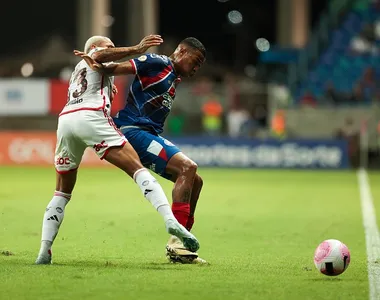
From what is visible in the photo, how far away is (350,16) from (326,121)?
5725mm

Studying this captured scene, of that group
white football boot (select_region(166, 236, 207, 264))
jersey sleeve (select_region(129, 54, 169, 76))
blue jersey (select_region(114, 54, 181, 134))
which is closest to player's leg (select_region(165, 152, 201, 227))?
white football boot (select_region(166, 236, 207, 264))

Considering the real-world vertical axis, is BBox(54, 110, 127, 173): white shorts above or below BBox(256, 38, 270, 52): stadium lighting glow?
below

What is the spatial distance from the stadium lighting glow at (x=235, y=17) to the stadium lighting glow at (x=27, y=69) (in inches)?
1040

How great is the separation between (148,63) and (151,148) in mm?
808

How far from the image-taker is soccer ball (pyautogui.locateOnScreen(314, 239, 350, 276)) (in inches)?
294

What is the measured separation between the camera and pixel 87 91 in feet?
27.1

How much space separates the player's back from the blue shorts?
442 mm

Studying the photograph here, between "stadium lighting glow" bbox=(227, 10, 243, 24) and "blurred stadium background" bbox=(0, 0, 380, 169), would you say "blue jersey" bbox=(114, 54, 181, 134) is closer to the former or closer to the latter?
A: "blurred stadium background" bbox=(0, 0, 380, 169)

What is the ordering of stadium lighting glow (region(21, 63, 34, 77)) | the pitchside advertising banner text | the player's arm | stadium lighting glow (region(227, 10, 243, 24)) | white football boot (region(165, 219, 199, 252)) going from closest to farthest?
white football boot (region(165, 219, 199, 252)) < the player's arm < the pitchside advertising banner text < stadium lighting glow (region(21, 63, 34, 77)) < stadium lighting glow (region(227, 10, 243, 24))

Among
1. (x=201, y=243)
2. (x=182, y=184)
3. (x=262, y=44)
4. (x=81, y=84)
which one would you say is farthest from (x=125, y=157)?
(x=262, y=44)

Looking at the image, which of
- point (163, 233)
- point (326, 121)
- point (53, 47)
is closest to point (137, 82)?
point (163, 233)

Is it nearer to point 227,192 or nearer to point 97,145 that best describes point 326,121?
point 227,192

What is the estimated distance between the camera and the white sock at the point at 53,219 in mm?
8219

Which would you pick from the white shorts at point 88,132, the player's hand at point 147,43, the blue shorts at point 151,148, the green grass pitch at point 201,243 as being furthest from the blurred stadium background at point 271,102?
the white shorts at point 88,132
